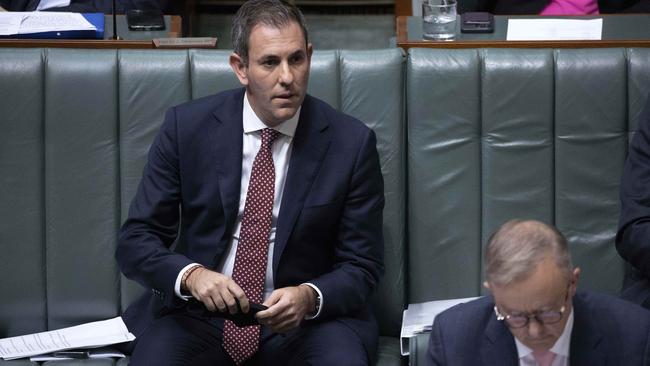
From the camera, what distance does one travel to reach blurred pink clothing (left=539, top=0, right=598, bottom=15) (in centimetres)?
435

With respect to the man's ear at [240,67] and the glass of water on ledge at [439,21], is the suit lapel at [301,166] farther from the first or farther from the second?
the glass of water on ledge at [439,21]

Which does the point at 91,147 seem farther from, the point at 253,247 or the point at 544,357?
the point at 544,357

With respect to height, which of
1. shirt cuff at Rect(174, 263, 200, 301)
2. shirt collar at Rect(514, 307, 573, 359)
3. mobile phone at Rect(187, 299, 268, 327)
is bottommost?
mobile phone at Rect(187, 299, 268, 327)

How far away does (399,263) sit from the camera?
132 inches

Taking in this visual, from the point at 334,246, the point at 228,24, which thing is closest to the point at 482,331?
the point at 334,246

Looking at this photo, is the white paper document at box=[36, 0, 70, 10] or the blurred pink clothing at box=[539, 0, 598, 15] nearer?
the blurred pink clothing at box=[539, 0, 598, 15]

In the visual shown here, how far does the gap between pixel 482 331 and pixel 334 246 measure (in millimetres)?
717

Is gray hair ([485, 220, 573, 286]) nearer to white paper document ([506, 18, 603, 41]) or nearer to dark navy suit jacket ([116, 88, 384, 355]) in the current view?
dark navy suit jacket ([116, 88, 384, 355])

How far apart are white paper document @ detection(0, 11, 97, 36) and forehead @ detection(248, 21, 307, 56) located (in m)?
0.74

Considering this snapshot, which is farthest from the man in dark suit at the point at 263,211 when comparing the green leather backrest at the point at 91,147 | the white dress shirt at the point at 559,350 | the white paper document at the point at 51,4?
the white paper document at the point at 51,4

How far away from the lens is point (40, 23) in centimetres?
363

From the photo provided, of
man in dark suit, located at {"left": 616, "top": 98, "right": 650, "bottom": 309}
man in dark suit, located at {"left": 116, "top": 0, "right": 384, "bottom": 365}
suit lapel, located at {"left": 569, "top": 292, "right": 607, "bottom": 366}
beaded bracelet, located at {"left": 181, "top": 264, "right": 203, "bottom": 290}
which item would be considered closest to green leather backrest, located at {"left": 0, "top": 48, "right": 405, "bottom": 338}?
man in dark suit, located at {"left": 116, "top": 0, "right": 384, "bottom": 365}

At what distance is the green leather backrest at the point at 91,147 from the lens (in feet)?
11.0

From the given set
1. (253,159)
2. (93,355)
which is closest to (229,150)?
(253,159)
